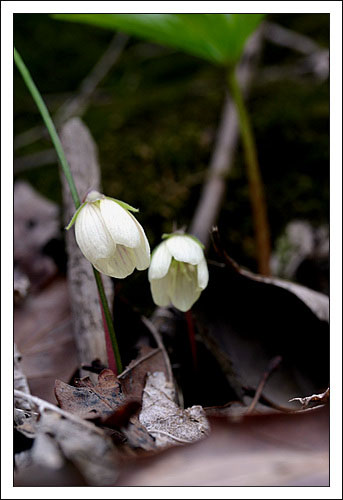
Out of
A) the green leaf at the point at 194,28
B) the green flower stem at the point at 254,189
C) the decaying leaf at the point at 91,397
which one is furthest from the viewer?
the green flower stem at the point at 254,189

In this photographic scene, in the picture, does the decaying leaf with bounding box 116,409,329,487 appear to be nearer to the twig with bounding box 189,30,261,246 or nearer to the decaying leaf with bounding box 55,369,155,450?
the decaying leaf with bounding box 55,369,155,450

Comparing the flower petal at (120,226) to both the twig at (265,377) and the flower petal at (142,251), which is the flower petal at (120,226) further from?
the twig at (265,377)

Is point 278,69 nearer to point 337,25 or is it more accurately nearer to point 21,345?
point 337,25

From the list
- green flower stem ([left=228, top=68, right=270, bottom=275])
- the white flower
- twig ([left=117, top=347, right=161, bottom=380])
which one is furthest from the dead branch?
green flower stem ([left=228, top=68, right=270, bottom=275])

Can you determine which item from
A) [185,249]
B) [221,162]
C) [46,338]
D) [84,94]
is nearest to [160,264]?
[185,249]

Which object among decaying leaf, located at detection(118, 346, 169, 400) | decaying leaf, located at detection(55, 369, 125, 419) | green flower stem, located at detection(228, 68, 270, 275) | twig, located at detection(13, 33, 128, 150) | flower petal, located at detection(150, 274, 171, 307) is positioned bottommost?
decaying leaf, located at detection(55, 369, 125, 419)

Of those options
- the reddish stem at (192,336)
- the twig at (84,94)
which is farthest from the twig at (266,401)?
the twig at (84,94)

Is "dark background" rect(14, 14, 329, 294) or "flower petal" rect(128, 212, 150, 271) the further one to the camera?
"dark background" rect(14, 14, 329, 294)

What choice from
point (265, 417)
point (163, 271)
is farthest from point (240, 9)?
point (265, 417)
